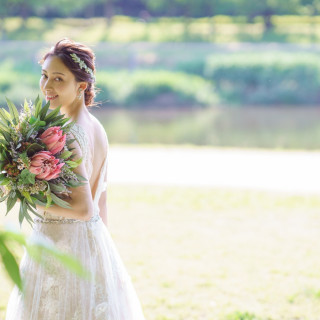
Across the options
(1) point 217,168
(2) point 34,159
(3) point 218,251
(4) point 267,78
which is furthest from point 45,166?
(4) point 267,78

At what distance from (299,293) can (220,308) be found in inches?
23.5

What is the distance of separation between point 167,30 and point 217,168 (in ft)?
86.7

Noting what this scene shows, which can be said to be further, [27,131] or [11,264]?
[27,131]

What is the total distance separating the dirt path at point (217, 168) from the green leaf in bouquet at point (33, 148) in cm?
607

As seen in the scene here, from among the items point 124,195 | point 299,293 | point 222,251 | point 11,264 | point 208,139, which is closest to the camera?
point 11,264

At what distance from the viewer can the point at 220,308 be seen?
13.0ft

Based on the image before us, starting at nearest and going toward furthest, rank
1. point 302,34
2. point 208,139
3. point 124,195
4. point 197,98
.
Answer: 1. point 124,195
2. point 208,139
3. point 197,98
4. point 302,34

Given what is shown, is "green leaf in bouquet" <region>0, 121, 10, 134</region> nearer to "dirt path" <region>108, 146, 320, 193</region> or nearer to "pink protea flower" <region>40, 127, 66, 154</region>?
"pink protea flower" <region>40, 127, 66, 154</region>

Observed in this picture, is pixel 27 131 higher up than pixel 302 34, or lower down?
lower down

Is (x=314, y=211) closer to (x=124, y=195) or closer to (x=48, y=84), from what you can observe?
(x=124, y=195)

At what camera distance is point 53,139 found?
183 centimetres

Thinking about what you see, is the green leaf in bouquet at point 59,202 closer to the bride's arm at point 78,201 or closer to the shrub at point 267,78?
the bride's arm at point 78,201

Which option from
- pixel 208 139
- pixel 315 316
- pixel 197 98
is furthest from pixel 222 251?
pixel 197 98

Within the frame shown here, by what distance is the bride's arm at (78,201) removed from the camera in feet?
6.63
